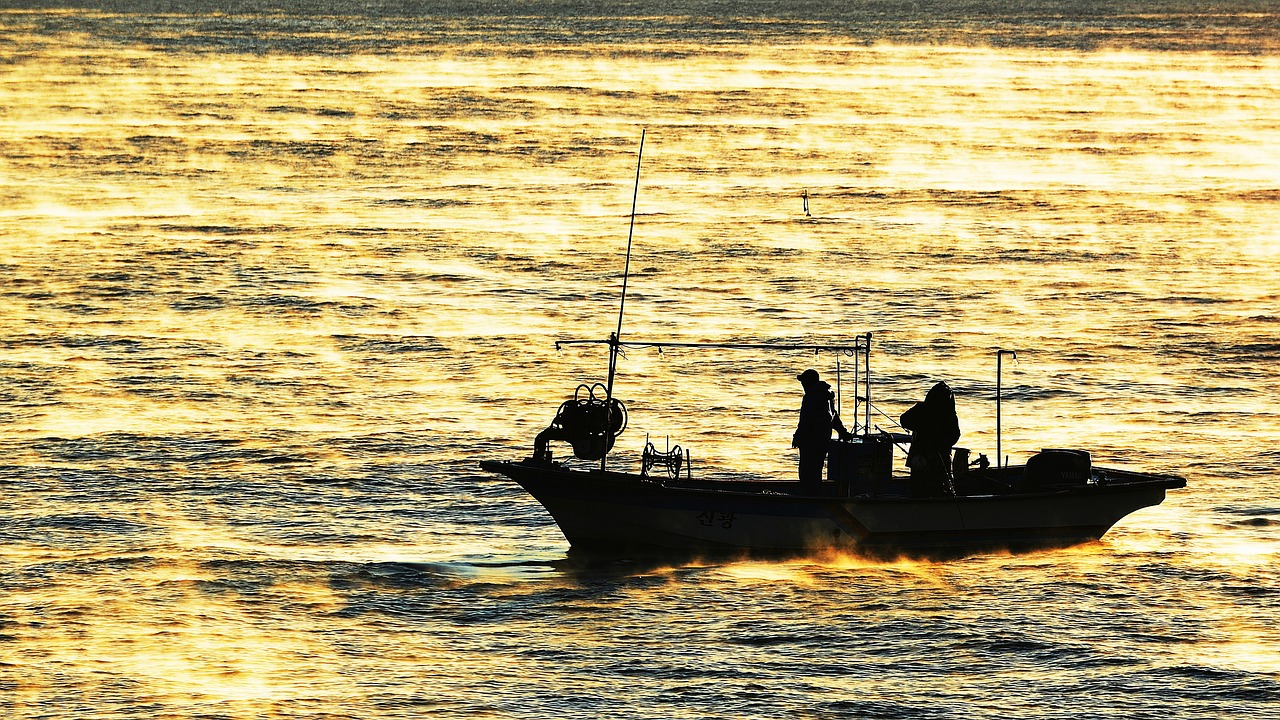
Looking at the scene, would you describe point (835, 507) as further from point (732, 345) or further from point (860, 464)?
point (732, 345)

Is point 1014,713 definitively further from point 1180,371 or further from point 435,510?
point 1180,371

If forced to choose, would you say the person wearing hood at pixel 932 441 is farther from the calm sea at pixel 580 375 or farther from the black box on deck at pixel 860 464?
the calm sea at pixel 580 375

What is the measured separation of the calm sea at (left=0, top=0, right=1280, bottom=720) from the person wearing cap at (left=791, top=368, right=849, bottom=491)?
0.94 meters

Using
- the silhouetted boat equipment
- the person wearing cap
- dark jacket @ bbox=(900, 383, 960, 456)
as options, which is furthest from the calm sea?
dark jacket @ bbox=(900, 383, 960, 456)

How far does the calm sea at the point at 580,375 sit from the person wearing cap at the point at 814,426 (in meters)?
0.94

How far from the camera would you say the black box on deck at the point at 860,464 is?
19.3 m

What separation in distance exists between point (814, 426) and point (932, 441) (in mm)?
1063

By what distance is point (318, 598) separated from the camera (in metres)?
18.7

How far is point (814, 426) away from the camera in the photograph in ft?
62.9

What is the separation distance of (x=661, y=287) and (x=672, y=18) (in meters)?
81.0

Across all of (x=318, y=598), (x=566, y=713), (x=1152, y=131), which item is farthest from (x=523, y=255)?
(x=1152, y=131)

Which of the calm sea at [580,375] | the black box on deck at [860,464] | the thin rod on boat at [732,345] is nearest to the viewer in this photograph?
the calm sea at [580,375]

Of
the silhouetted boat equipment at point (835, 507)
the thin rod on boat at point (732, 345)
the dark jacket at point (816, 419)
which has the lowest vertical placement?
the silhouetted boat equipment at point (835, 507)

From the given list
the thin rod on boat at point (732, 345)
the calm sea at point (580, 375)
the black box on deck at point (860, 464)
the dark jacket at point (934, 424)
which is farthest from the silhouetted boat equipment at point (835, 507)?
the thin rod on boat at point (732, 345)
